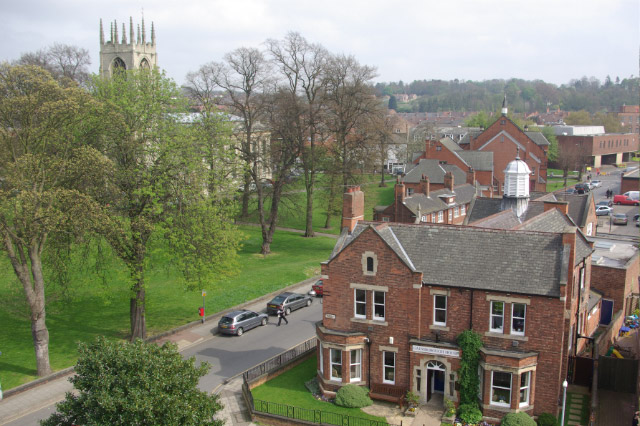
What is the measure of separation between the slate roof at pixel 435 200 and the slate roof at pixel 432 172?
3.46m

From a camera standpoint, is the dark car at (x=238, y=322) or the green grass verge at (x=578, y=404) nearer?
the green grass verge at (x=578, y=404)

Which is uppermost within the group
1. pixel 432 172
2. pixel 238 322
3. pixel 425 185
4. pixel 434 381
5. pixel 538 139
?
pixel 538 139

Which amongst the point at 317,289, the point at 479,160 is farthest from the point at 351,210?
the point at 479,160

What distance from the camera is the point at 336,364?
1030 inches

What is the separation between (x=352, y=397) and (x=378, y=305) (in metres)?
4.29

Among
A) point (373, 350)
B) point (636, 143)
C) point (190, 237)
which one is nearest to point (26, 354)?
point (190, 237)

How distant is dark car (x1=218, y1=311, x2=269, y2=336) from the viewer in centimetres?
3403

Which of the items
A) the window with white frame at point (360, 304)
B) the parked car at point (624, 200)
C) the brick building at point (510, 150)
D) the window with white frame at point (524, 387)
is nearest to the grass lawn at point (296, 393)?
the window with white frame at point (360, 304)

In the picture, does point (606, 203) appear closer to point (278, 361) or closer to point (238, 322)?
point (238, 322)

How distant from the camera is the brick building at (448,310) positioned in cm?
2289

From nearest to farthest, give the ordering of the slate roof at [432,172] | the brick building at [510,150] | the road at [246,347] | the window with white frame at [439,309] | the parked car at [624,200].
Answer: the window with white frame at [439,309] < the road at [246,347] < the slate roof at [432,172] < the brick building at [510,150] < the parked car at [624,200]

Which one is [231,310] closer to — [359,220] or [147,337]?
[147,337]

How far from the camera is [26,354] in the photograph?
30500mm

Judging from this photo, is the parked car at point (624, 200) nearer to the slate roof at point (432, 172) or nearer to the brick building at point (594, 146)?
the brick building at point (594, 146)
